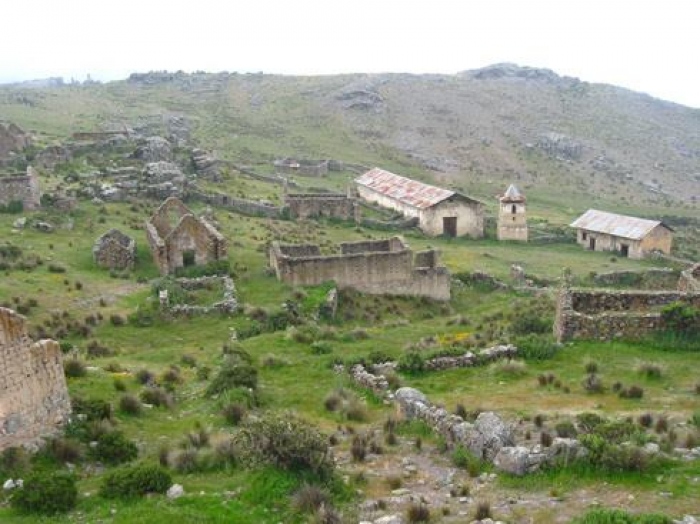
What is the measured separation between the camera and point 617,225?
2295 inches

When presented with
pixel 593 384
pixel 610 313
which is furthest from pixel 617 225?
pixel 593 384

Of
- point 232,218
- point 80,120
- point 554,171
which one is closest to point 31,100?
point 80,120

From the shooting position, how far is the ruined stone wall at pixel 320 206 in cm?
5375

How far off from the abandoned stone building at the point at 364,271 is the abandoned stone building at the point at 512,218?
74.0 ft

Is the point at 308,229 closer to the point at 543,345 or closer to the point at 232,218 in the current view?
the point at 232,218

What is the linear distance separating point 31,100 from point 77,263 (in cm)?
A: 7806

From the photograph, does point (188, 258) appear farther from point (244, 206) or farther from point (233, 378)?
point (244, 206)

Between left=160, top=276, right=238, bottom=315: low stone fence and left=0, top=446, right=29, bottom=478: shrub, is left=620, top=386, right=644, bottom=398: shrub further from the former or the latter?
left=160, top=276, right=238, bottom=315: low stone fence

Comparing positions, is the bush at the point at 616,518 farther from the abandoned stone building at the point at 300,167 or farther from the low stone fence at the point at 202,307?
the abandoned stone building at the point at 300,167

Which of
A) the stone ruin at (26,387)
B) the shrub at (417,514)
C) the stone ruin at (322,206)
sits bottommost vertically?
the shrub at (417,514)

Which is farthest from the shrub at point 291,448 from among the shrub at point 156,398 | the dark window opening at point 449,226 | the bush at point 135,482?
the dark window opening at point 449,226

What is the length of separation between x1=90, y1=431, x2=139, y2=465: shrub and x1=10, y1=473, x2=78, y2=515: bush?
1.98 metres

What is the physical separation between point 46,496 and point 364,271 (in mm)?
23394

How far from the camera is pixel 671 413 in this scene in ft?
48.3
